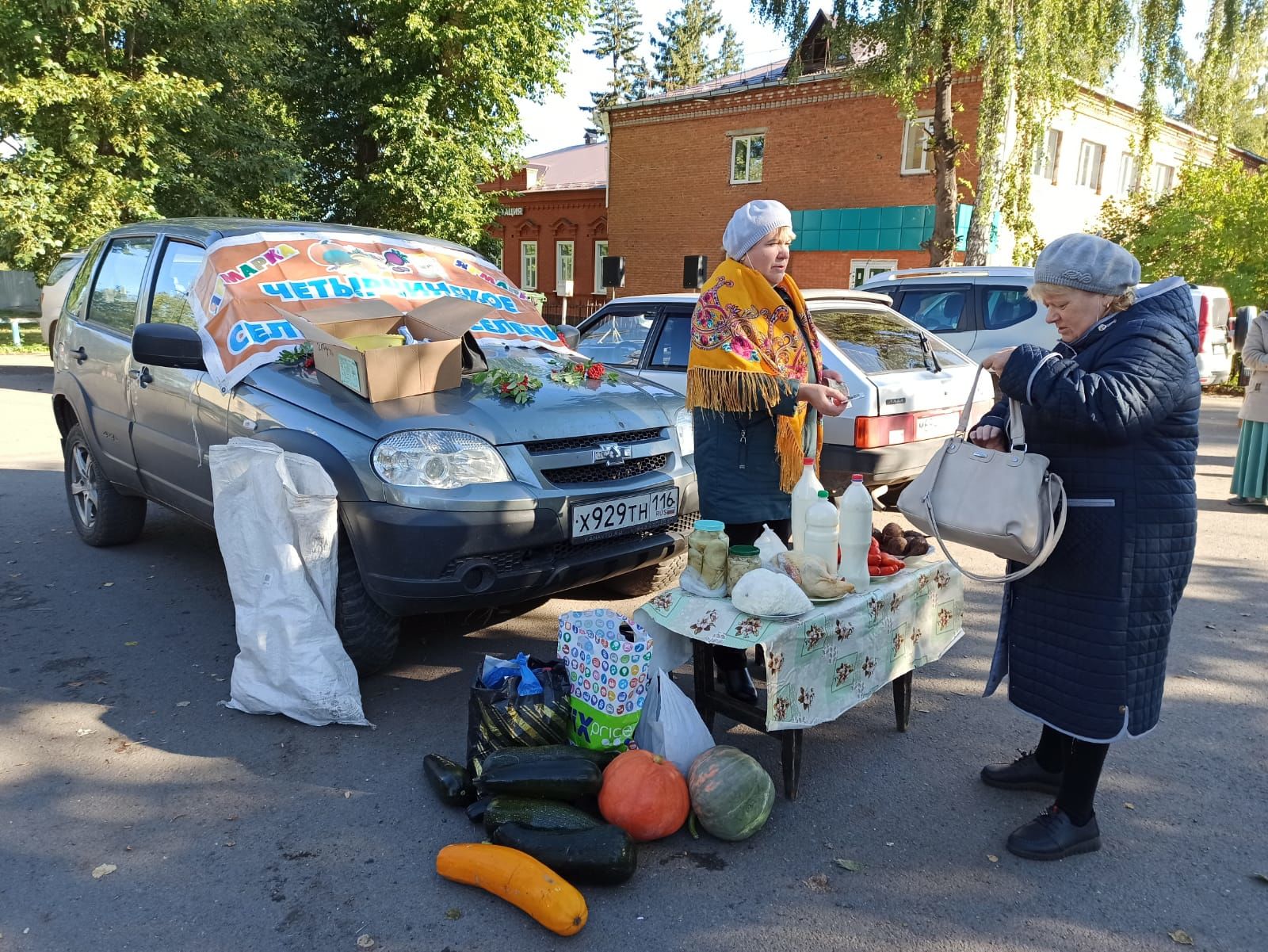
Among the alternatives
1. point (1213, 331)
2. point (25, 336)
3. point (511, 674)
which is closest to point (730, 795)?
point (511, 674)

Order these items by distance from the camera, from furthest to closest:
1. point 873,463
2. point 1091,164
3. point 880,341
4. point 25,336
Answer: point 1091,164, point 25,336, point 880,341, point 873,463

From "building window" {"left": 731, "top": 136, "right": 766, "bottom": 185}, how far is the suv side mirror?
23333 millimetres

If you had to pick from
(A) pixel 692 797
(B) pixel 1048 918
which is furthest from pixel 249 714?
(B) pixel 1048 918

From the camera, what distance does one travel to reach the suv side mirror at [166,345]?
4125mm

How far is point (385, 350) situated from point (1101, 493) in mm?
2709

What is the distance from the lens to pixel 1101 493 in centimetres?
266

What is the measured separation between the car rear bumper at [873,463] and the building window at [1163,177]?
91.7 feet

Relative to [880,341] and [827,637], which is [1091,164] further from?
[827,637]

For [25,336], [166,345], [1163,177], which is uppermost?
[1163,177]

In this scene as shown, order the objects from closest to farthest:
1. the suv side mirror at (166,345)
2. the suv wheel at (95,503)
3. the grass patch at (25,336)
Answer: the suv side mirror at (166,345) → the suv wheel at (95,503) → the grass patch at (25,336)

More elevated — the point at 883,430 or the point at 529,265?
the point at 529,265

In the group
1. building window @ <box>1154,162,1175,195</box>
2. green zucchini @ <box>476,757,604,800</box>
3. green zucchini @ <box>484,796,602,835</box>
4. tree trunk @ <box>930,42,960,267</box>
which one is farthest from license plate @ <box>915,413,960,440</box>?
building window @ <box>1154,162,1175,195</box>

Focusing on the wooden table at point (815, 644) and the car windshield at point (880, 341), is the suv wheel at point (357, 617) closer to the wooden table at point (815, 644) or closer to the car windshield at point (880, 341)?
the wooden table at point (815, 644)

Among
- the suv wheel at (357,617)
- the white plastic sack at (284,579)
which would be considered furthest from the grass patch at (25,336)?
the suv wheel at (357,617)
